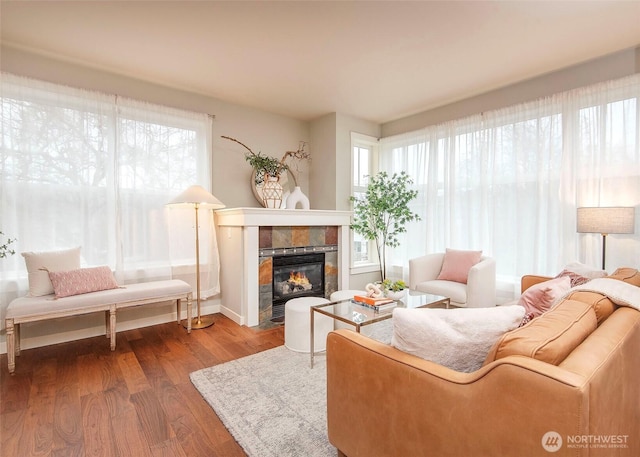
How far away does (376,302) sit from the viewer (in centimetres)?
253

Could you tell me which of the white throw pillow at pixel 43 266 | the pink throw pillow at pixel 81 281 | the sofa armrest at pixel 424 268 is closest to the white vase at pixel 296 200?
the sofa armrest at pixel 424 268

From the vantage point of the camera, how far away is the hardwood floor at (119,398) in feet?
5.51

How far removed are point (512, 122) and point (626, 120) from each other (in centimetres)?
95

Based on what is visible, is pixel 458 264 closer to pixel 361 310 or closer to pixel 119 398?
pixel 361 310

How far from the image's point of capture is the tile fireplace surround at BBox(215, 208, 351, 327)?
3.51 meters

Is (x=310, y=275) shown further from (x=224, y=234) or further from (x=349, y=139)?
(x=349, y=139)

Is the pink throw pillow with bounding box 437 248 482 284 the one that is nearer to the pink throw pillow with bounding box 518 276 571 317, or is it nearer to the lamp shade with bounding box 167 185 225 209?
the pink throw pillow with bounding box 518 276 571 317

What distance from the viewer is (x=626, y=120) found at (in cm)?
289

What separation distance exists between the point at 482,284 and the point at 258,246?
95.3 inches

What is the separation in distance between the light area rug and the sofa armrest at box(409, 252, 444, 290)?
1607 mm

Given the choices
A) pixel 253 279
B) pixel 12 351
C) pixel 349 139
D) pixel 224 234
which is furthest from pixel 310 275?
pixel 12 351

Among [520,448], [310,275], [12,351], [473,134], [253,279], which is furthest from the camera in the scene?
[310,275]

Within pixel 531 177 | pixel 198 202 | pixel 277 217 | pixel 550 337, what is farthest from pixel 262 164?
pixel 550 337

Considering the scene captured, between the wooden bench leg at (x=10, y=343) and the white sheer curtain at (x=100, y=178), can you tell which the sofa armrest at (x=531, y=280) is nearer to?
the white sheer curtain at (x=100, y=178)
